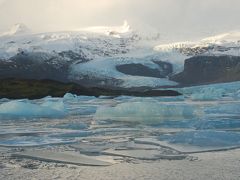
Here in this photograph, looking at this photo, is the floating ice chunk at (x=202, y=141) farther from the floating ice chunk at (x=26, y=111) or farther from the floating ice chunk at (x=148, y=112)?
the floating ice chunk at (x=26, y=111)

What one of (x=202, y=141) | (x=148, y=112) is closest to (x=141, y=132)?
(x=202, y=141)

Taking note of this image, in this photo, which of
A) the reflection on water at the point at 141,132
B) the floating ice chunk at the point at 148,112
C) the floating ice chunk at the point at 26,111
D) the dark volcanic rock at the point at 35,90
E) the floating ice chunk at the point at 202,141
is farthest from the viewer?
the dark volcanic rock at the point at 35,90

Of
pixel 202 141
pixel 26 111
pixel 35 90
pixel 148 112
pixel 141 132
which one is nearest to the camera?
pixel 202 141

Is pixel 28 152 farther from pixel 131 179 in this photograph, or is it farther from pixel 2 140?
pixel 131 179

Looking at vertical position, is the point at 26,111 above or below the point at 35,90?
below

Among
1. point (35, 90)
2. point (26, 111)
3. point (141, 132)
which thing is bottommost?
point (141, 132)

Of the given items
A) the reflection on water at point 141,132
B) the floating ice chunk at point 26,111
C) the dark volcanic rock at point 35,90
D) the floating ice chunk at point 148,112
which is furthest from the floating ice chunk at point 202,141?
the dark volcanic rock at point 35,90

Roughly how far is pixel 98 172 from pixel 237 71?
186 meters

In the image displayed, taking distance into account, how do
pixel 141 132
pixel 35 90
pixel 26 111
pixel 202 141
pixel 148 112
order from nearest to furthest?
pixel 202 141 < pixel 141 132 < pixel 148 112 < pixel 26 111 < pixel 35 90

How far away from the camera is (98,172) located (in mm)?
7973

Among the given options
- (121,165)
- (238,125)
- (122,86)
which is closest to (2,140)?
(121,165)

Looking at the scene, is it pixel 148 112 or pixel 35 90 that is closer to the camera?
pixel 148 112

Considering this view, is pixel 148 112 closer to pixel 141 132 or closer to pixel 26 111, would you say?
pixel 141 132

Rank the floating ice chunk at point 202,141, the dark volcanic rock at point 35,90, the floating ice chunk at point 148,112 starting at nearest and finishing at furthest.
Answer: the floating ice chunk at point 202,141
the floating ice chunk at point 148,112
the dark volcanic rock at point 35,90
